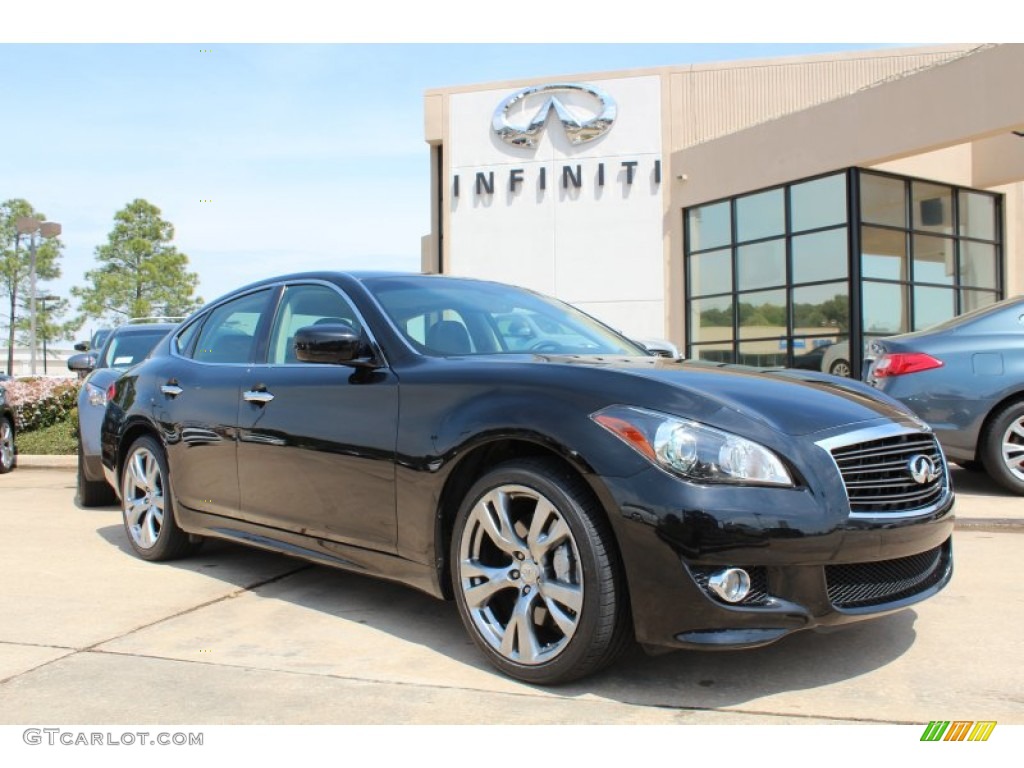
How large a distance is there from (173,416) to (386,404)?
1.88 meters

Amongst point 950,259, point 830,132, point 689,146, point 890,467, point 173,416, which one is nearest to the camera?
point 890,467

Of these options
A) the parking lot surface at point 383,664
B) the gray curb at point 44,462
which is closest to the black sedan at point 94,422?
the parking lot surface at point 383,664

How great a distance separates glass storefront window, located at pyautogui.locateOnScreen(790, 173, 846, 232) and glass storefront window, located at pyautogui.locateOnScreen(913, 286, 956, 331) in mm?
2164

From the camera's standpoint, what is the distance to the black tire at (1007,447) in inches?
268

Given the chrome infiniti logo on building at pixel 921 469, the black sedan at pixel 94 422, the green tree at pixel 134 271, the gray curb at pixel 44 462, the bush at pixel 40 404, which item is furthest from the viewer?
the green tree at pixel 134 271

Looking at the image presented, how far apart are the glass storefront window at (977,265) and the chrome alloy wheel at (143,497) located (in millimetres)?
17112

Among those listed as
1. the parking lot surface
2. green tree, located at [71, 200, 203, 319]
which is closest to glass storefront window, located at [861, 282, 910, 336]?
the parking lot surface

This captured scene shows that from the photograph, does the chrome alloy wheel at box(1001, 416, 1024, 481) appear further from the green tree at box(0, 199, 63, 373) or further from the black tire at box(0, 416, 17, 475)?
the green tree at box(0, 199, 63, 373)

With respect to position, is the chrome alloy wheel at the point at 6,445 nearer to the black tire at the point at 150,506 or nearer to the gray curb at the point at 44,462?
the gray curb at the point at 44,462

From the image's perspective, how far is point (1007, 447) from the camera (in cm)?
686

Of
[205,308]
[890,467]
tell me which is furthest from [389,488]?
[205,308]

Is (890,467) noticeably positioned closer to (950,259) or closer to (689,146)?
(950,259)

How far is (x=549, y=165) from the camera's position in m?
22.1

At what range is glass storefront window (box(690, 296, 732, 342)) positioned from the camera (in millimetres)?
19781
